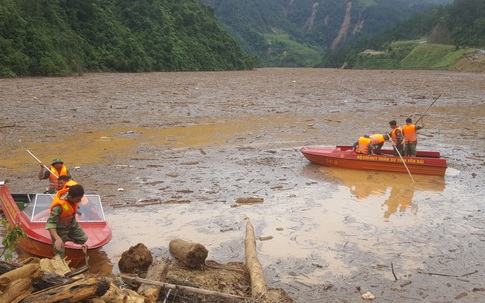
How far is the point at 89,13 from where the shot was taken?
192 feet

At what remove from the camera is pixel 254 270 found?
259 inches

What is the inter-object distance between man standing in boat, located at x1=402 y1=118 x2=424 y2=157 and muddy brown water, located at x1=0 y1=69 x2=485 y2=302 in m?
1.24

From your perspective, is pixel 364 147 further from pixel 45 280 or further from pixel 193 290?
pixel 45 280

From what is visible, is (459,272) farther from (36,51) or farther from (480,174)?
(36,51)

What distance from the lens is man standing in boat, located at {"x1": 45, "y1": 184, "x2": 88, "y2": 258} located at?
21.9ft

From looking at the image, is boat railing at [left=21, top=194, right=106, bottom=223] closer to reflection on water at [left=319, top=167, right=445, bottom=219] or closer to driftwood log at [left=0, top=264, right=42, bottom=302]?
driftwood log at [left=0, top=264, right=42, bottom=302]

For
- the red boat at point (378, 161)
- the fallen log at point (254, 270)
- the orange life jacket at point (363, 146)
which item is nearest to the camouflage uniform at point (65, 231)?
the fallen log at point (254, 270)

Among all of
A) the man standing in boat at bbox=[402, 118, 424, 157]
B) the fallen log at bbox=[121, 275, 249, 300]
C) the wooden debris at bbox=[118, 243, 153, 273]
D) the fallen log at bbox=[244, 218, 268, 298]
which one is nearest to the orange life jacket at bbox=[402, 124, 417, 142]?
the man standing in boat at bbox=[402, 118, 424, 157]

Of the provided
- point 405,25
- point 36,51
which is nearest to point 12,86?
point 36,51

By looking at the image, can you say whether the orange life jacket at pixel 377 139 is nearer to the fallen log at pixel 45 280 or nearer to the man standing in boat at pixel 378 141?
the man standing in boat at pixel 378 141

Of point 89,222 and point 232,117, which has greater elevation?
point 89,222

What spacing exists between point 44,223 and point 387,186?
28.2ft

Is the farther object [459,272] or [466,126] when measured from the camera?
[466,126]

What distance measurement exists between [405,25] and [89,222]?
133 metres
